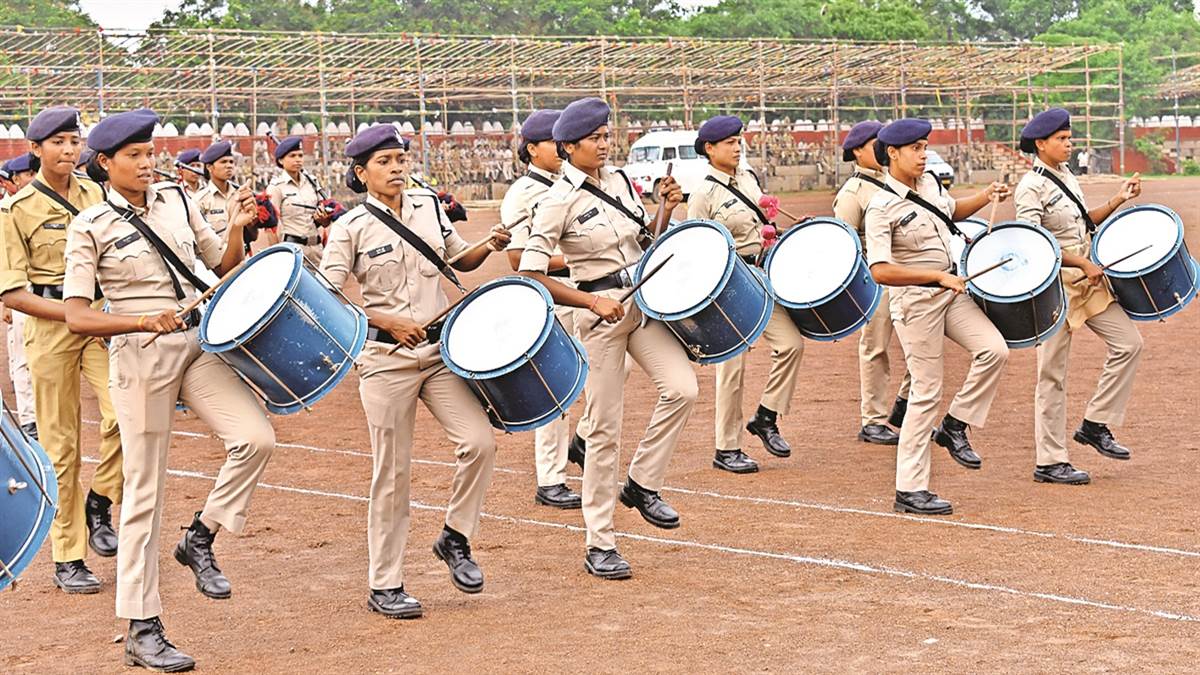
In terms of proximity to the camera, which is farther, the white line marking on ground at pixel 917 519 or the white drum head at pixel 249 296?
the white line marking on ground at pixel 917 519

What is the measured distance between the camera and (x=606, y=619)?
21.4 ft

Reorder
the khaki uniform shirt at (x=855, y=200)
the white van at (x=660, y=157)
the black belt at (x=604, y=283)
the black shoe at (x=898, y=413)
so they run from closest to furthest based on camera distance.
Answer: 1. the black belt at (x=604, y=283)
2. the khaki uniform shirt at (x=855, y=200)
3. the black shoe at (x=898, y=413)
4. the white van at (x=660, y=157)

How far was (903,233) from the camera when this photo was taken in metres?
8.48

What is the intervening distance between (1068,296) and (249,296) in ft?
16.1

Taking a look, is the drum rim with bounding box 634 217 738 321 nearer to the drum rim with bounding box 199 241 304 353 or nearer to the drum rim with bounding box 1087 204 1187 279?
the drum rim with bounding box 199 241 304 353

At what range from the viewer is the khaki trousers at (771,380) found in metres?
9.70

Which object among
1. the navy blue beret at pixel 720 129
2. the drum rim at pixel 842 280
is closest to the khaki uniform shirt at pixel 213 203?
the navy blue beret at pixel 720 129

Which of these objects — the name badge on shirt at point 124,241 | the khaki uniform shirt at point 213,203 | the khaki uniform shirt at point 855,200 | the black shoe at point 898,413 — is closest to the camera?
the name badge on shirt at point 124,241

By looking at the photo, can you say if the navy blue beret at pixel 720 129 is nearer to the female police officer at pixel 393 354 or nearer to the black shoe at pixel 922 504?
the black shoe at pixel 922 504

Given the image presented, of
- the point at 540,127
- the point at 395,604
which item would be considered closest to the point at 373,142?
the point at 395,604

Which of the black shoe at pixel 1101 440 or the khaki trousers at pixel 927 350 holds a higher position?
the khaki trousers at pixel 927 350

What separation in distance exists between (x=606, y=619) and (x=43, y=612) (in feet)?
7.52

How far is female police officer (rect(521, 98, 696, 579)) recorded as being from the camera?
285 inches

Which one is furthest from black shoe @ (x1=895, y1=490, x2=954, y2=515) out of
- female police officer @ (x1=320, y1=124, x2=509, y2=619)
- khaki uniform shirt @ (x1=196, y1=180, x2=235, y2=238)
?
khaki uniform shirt @ (x1=196, y1=180, x2=235, y2=238)
